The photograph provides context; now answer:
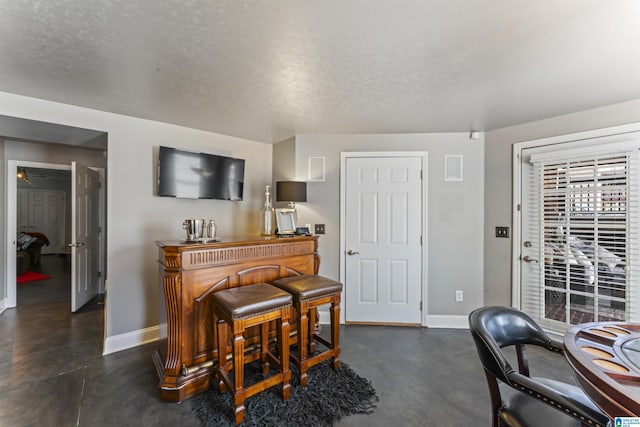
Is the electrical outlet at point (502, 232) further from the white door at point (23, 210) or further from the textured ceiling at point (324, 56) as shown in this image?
the white door at point (23, 210)

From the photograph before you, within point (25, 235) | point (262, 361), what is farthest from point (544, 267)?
point (25, 235)

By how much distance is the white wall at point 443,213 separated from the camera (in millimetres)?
3119

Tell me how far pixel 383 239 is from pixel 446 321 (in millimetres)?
1263

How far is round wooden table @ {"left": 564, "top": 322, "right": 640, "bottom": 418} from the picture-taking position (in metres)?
0.83

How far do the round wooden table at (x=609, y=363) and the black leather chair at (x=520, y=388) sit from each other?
0.10m

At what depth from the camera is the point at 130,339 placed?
104 inches

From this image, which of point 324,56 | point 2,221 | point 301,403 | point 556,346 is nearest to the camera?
point 556,346

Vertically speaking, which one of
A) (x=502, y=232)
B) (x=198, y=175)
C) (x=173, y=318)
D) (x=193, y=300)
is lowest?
(x=173, y=318)

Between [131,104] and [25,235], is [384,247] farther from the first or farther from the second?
[25,235]

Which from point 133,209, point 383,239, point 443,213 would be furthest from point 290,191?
point 443,213

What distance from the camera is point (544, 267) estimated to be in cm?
273

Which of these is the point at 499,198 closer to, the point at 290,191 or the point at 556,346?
the point at 556,346

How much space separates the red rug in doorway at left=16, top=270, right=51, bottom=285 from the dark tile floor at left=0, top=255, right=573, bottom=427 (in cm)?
200

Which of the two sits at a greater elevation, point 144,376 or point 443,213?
point 443,213
